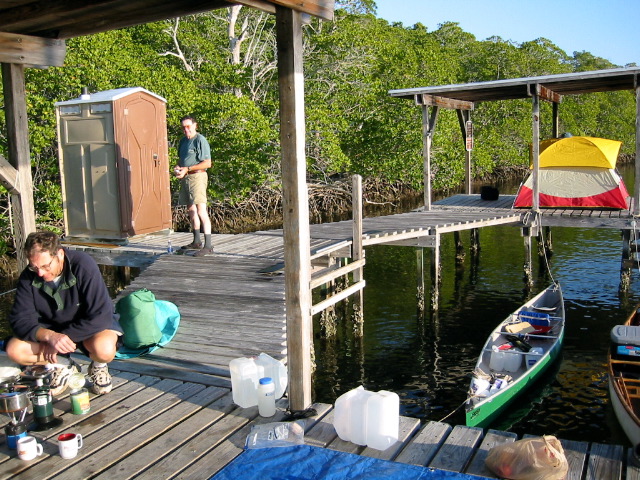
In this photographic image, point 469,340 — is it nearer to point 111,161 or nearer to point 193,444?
point 111,161

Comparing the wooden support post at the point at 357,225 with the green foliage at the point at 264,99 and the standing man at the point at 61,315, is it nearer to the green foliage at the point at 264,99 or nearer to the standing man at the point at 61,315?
the standing man at the point at 61,315

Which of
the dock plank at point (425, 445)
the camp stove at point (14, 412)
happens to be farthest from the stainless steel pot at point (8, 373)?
the dock plank at point (425, 445)

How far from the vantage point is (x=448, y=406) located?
9.40m

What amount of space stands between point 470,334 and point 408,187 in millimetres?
21210

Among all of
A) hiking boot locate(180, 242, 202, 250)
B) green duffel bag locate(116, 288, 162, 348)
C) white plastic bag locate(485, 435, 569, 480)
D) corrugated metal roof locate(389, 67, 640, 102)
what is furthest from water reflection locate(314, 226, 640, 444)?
white plastic bag locate(485, 435, 569, 480)

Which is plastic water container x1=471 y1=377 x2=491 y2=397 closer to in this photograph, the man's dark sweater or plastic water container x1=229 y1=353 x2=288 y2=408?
plastic water container x1=229 y1=353 x2=288 y2=408

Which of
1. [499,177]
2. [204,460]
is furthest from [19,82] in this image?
[499,177]

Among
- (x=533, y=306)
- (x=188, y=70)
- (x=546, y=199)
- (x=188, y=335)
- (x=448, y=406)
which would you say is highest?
(x=188, y=70)

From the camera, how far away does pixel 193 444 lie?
4.46 m

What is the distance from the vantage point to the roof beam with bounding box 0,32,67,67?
19.1ft

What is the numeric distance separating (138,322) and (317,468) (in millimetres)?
3118

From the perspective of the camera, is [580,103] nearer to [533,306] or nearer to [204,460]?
[533,306]

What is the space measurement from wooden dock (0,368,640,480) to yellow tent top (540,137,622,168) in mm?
11257

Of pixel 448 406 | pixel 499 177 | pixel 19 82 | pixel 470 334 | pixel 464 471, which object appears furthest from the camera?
pixel 499 177
